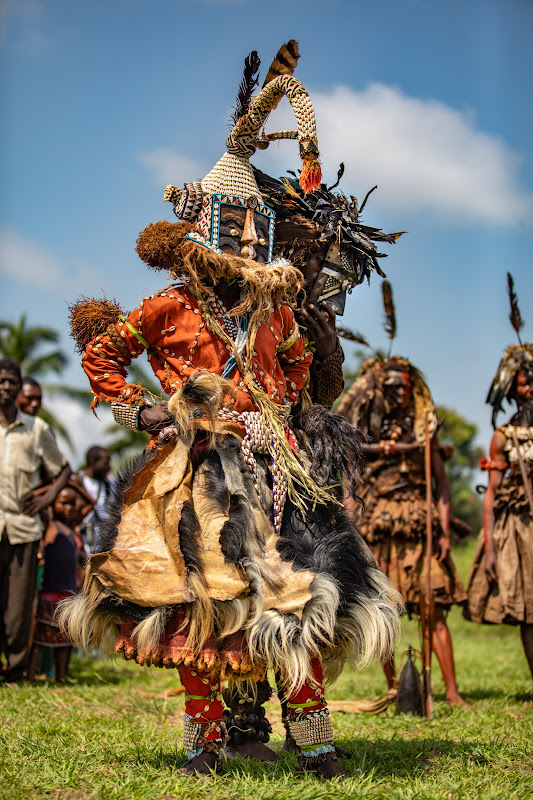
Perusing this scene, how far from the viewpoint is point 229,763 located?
13.0ft

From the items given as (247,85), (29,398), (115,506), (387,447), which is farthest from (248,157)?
(29,398)

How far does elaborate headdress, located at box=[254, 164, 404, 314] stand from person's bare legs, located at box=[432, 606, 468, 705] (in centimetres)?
360

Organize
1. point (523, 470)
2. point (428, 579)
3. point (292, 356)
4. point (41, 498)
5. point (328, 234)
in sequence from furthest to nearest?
point (41, 498) < point (523, 470) < point (428, 579) < point (328, 234) < point (292, 356)

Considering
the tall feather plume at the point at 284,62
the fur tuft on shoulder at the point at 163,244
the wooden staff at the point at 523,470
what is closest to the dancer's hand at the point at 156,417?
the fur tuft on shoulder at the point at 163,244

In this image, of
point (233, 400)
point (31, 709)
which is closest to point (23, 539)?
point (31, 709)

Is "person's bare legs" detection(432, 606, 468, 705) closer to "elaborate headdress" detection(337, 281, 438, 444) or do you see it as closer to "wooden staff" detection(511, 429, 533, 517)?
"wooden staff" detection(511, 429, 533, 517)

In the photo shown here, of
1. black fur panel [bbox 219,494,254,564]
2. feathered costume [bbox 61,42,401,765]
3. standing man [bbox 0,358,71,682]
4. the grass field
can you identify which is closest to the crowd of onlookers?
standing man [bbox 0,358,71,682]

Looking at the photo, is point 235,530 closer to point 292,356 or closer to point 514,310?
point 292,356

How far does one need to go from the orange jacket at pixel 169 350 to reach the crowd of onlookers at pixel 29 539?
9.57 ft

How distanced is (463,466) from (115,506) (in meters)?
29.6

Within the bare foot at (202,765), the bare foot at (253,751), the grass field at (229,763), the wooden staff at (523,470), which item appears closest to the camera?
the grass field at (229,763)

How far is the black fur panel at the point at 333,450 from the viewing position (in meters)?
3.94

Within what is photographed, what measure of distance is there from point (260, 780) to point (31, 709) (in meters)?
2.61

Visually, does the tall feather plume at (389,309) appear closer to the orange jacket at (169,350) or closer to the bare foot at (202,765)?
the orange jacket at (169,350)
